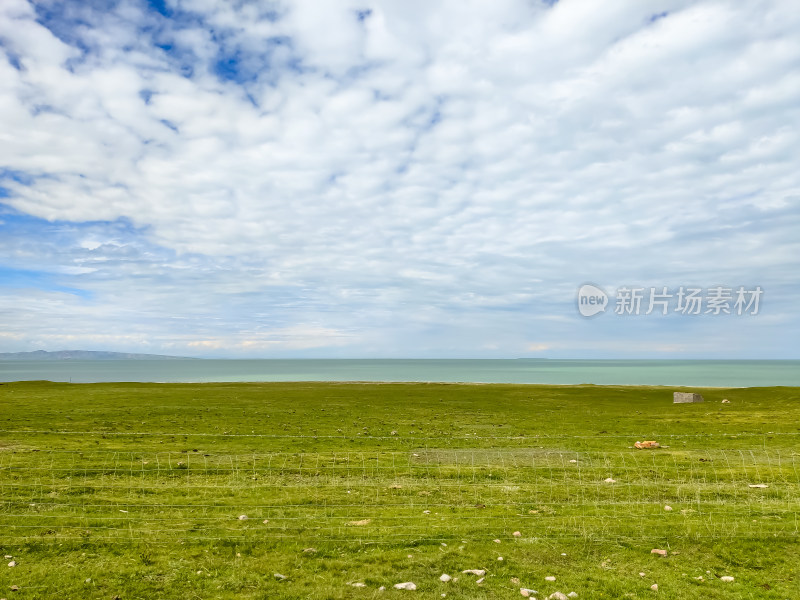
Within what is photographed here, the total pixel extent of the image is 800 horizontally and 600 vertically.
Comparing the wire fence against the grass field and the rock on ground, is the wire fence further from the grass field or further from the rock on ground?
the rock on ground

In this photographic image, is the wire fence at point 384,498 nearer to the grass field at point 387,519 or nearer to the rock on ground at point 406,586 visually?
the grass field at point 387,519

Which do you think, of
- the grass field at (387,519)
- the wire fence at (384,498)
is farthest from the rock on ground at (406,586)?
the wire fence at (384,498)

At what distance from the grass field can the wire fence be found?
0.08 metres

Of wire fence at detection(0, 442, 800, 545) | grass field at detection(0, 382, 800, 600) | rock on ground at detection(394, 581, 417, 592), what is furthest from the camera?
wire fence at detection(0, 442, 800, 545)

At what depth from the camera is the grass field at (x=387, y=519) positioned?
9.47 metres

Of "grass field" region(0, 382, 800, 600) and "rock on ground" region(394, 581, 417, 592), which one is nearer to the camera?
"rock on ground" region(394, 581, 417, 592)

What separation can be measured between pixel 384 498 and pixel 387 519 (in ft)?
7.00

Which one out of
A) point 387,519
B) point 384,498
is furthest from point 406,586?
point 384,498

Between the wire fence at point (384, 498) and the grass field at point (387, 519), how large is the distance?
0.25 feet

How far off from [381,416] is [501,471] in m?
24.8

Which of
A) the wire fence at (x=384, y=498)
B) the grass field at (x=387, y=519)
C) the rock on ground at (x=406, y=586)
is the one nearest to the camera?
the rock on ground at (x=406, y=586)

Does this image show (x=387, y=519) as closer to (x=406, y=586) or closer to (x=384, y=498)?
(x=384, y=498)

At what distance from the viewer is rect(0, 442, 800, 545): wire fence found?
12.1 metres

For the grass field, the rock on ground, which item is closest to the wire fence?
the grass field
